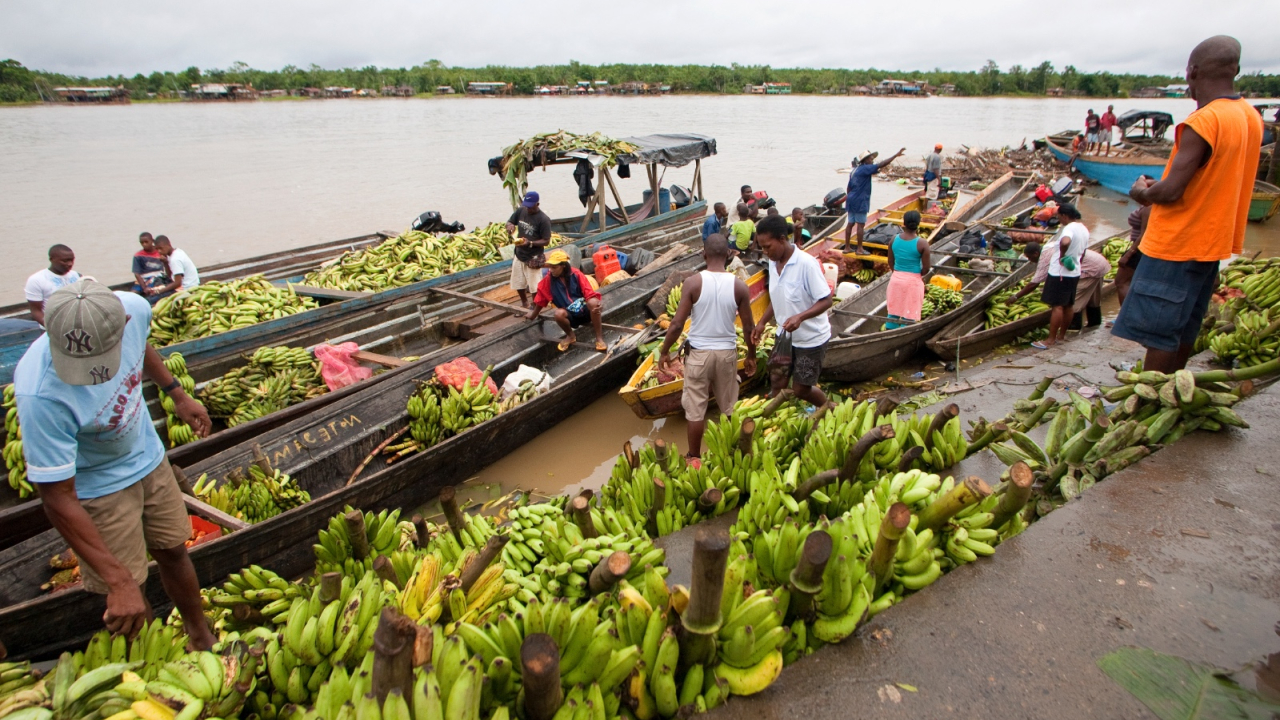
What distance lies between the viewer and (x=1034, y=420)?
3.66m

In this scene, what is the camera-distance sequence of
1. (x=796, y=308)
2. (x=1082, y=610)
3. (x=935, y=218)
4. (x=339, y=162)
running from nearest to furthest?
(x=1082, y=610)
(x=796, y=308)
(x=935, y=218)
(x=339, y=162)

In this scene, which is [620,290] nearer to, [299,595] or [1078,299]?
[1078,299]

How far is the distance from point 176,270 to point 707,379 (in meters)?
7.42

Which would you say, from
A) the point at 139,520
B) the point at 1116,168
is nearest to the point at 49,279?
the point at 139,520

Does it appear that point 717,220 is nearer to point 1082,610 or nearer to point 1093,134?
point 1082,610

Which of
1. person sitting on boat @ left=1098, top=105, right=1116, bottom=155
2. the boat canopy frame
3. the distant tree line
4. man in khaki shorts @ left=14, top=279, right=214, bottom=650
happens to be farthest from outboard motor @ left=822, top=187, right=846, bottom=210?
the distant tree line

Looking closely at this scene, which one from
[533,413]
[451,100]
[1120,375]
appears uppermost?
[451,100]

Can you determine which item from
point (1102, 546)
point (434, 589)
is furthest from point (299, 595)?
point (1102, 546)

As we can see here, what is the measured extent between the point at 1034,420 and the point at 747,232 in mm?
6547

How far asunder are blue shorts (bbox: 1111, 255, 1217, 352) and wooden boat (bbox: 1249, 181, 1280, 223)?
51.7ft

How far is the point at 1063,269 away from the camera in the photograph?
23.5 feet

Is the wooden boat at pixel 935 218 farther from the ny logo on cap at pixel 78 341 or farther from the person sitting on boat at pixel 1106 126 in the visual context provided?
the ny logo on cap at pixel 78 341

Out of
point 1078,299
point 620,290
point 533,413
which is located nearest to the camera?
point 533,413

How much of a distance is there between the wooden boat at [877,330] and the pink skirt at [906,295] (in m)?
0.19
